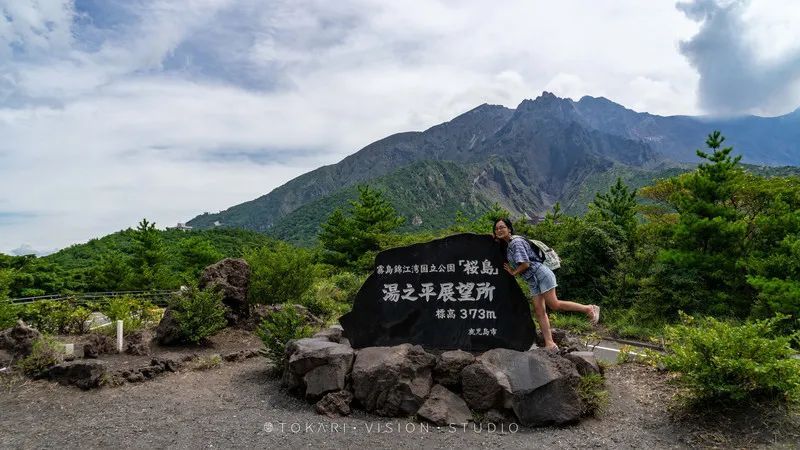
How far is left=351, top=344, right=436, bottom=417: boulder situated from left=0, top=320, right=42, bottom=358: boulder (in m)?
5.04

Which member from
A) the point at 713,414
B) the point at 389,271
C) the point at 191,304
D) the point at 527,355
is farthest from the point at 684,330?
the point at 191,304

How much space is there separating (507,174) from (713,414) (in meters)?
184

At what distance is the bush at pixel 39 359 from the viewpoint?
6715 millimetres

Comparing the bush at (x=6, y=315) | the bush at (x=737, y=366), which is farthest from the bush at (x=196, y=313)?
the bush at (x=737, y=366)

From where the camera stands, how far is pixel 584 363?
5.82 m

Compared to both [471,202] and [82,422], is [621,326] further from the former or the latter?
[471,202]

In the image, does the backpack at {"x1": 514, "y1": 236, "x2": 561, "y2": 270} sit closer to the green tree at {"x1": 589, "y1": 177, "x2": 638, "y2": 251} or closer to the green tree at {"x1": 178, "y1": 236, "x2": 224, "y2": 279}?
the green tree at {"x1": 589, "y1": 177, "x2": 638, "y2": 251}

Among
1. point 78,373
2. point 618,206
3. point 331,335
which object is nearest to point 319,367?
point 331,335

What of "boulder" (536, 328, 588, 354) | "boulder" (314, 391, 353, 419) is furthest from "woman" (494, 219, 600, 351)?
"boulder" (314, 391, 353, 419)

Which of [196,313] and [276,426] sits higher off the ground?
[196,313]

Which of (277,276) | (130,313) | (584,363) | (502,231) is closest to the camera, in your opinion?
(584,363)

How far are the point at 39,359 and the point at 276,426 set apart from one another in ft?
13.2

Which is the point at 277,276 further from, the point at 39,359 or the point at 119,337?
the point at 39,359

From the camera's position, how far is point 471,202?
140 m
